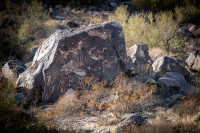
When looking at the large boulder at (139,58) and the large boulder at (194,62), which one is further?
the large boulder at (194,62)

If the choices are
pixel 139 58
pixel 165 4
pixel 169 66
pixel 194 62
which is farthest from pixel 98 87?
pixel 165 4

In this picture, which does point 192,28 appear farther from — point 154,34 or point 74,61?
point 74,61

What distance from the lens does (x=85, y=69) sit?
8117mm

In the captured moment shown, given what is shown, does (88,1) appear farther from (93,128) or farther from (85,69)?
(93,128)

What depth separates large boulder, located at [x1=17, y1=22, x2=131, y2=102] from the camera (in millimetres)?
7878

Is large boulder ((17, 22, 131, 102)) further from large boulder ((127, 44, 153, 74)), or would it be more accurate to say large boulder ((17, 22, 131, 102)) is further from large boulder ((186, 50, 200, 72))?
large boulder ((186, 50, 200, 72))

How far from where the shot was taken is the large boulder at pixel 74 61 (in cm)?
788

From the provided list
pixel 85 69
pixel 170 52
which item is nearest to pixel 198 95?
pixel 85 69

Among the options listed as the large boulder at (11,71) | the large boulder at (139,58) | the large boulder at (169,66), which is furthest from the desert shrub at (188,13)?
the large boulder at (11,71)

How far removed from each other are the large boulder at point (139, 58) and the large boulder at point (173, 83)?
795 mm

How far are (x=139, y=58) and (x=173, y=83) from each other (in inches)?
79.4

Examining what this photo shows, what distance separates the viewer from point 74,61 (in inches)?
317

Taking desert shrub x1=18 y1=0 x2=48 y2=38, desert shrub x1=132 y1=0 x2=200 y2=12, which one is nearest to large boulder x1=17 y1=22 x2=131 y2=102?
desert shrub x1=18 y1=0 x2=48 y2=38

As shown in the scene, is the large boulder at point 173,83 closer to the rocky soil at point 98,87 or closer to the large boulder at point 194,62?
the rocky soil at point 98,87
